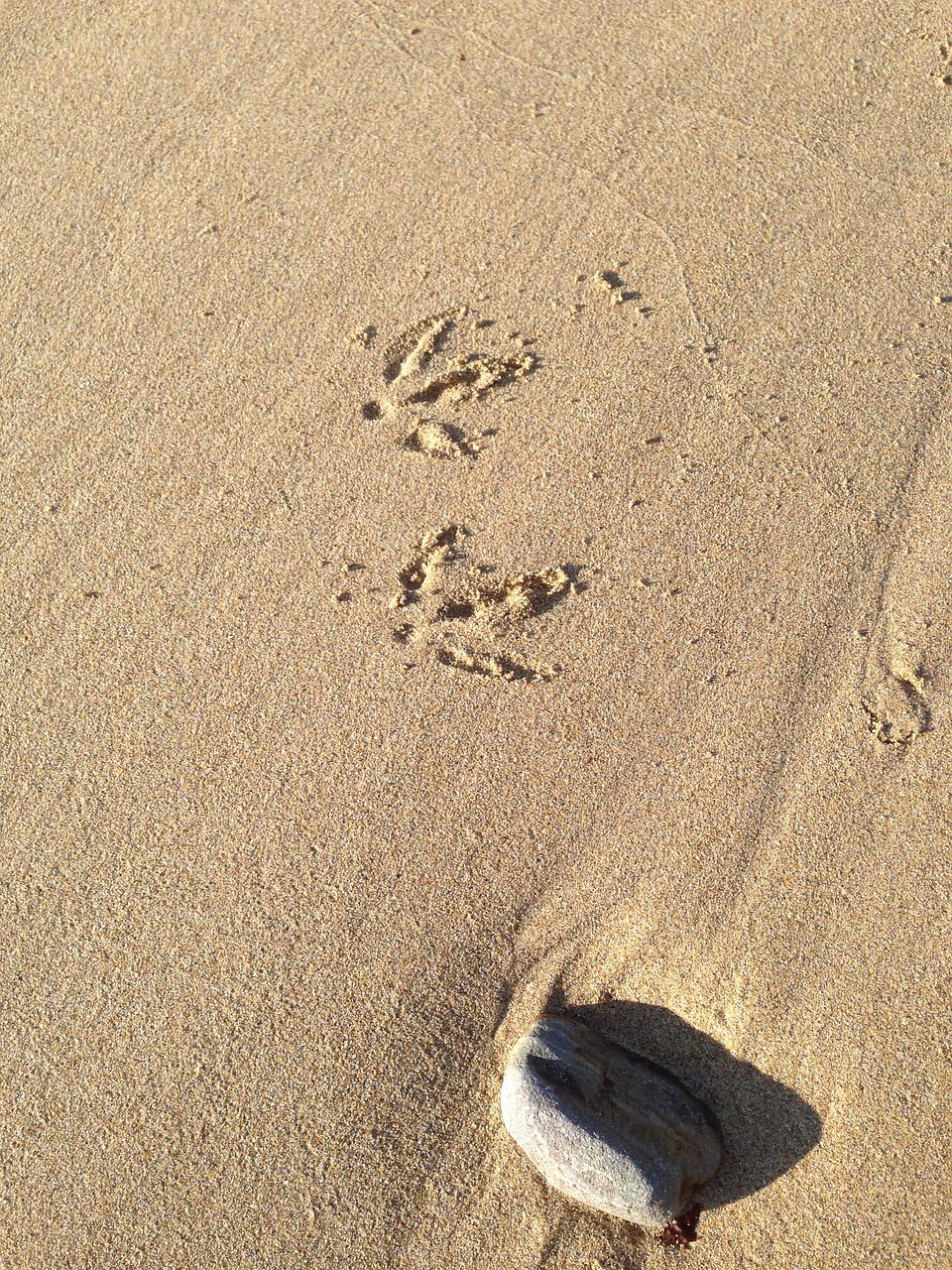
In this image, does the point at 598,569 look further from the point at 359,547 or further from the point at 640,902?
the point at 640,902

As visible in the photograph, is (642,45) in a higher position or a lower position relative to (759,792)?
higher

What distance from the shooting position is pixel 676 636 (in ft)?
→ 7.15

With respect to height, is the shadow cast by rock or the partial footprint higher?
the partial footprint

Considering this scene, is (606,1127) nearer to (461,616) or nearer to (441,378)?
(461,616)

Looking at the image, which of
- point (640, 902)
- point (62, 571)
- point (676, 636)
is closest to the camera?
point (640, 902)

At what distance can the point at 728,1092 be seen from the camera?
192cm

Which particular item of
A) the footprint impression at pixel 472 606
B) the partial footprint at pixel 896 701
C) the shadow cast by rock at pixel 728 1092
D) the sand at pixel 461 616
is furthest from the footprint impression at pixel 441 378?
the shadow cast by rock at pixel 728 1092

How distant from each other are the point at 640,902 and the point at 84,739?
4.10 ft

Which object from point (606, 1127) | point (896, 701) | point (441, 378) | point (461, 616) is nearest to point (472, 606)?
point (461, 616)

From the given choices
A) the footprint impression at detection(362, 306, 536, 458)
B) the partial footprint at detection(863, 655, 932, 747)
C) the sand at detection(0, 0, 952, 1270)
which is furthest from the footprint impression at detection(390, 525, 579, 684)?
the partial footprint at detection(863, 655, 932, 747)

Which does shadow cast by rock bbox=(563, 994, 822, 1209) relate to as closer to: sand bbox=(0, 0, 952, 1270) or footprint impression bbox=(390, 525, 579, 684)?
sand bbox=(0, 0, 952, 1270)

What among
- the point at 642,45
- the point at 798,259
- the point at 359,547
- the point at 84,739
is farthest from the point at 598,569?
the point at 642,45

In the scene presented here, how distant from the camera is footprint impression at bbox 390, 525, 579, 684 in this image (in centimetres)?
219

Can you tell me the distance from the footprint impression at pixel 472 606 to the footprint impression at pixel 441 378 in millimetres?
252
